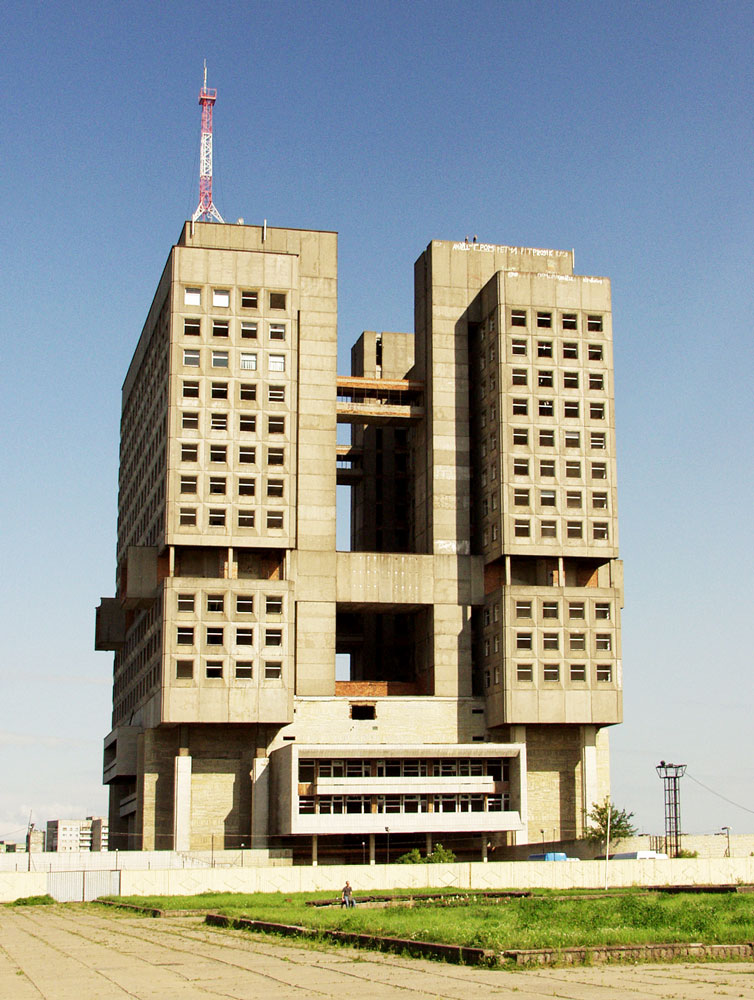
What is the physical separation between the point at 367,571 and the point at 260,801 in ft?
79.0

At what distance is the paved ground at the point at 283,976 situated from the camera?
125 feet

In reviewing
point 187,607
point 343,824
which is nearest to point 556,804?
point 343,824

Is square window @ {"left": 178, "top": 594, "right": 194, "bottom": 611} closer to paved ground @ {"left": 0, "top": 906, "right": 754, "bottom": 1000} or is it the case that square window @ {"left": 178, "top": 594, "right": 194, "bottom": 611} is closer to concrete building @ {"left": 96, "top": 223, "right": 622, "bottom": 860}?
concrete building @ {"left": 96, "top": 223, "right": 622, "bottom": 860}

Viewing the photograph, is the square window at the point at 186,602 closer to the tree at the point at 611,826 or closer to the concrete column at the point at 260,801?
the concrete column at the point at 260,801

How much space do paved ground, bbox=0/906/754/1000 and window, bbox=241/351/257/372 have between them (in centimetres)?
8011

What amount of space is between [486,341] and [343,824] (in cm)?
4967

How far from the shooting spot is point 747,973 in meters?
41.7

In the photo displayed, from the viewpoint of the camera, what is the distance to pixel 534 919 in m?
57.5

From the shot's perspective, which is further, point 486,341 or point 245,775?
point 486,341

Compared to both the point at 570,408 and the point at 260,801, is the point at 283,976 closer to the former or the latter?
the point at 260,801

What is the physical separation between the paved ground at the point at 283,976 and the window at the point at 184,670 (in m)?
65.8

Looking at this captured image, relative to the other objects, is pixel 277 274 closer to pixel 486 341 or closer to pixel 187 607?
pixel 486 341

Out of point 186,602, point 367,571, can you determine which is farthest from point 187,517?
point 367,571

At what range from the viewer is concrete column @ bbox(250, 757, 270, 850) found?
124 meters
